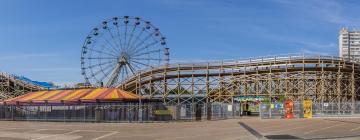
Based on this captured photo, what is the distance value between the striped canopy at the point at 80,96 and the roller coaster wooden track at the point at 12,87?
33125mm

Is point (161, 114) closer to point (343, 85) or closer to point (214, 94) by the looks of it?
point (214, 94)

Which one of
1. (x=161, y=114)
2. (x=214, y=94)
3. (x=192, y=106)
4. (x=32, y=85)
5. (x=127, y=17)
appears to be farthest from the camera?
(x=32, y=85)

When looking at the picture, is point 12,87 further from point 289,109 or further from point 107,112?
point 289,109

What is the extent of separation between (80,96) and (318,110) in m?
27.1

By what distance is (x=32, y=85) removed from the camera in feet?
294

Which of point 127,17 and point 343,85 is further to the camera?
point 127,17

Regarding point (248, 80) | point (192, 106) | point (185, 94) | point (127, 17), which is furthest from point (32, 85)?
point (192, 106)

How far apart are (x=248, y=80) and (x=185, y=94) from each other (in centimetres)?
1056

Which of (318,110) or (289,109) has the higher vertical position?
(289,109)

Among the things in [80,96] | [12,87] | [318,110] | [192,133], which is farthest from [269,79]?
[12,87]

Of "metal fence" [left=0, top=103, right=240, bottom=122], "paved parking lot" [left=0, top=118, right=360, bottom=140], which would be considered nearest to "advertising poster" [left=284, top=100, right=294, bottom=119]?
"metal fence" [left=0, top=103, right=240, bottom=122]

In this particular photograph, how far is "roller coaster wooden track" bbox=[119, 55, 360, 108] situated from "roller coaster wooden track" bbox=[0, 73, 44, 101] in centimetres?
2664

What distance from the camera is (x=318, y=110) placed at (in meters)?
55.1

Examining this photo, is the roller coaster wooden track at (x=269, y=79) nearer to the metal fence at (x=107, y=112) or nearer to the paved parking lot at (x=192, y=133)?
the metal fence at (x=107, y=112)
